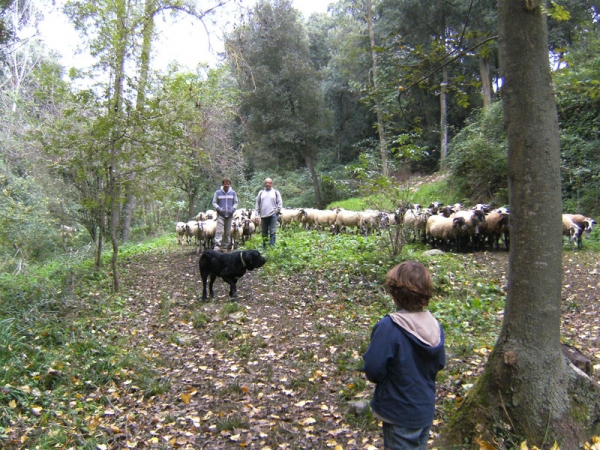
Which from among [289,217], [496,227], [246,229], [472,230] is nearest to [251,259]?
[246,229]

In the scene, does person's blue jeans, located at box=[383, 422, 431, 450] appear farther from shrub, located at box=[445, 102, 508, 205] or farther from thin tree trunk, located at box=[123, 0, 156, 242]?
shrub, located at box=[445, 102, 508, 205]

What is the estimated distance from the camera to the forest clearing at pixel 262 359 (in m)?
4.13

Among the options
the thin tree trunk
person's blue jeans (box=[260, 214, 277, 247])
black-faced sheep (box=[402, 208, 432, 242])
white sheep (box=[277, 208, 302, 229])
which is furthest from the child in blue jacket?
white sheep (box=[277, 208, 302, 229])

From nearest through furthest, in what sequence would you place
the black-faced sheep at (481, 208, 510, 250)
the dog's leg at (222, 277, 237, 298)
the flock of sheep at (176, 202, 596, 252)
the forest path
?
the forest path, the dog's leg at (222, 277, 237, 298), the flock of sheep at (176, 202, 596, 252), the black-faced sheep at (481, 208, 510, 250)

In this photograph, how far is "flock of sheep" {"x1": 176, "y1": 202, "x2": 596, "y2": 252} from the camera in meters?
Result: 11.5

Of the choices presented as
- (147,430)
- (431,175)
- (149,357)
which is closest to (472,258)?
(149,357)

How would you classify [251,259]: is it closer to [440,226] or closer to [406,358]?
[406,358]

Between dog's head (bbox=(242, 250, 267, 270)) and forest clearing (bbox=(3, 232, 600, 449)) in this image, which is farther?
dog's head (bbox=(242, 250, 267, 270))

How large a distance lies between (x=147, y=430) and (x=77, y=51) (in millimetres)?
7840

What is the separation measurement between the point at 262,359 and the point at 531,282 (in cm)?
362

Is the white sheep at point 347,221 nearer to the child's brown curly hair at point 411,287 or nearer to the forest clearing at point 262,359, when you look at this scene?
the forest clearing at point 262,359

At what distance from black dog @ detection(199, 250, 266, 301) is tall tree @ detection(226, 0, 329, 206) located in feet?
60.0

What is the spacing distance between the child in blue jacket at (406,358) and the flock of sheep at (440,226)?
7003 millimetres

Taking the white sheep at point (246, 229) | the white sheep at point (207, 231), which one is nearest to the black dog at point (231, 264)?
the white sheep at point (207, 231)
